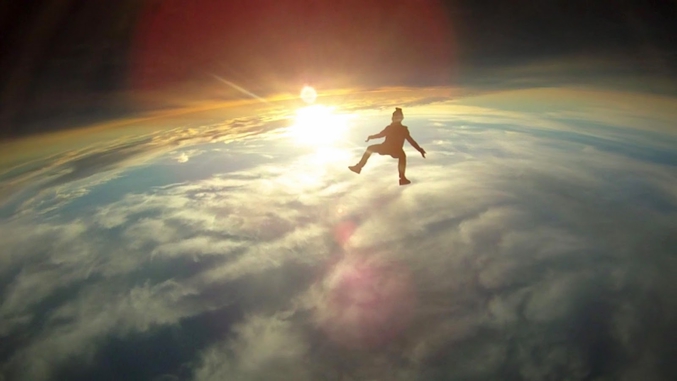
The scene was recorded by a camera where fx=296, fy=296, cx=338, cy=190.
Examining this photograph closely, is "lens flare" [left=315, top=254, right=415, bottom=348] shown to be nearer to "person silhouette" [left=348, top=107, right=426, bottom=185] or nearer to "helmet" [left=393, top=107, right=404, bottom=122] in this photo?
"person silhouette" [left=348, top=107, right=426, bottom=185]

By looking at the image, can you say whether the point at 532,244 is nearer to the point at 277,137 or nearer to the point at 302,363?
the point at 302,363

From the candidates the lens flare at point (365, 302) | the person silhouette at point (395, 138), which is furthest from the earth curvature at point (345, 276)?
the person silhouette at point (395, 138)

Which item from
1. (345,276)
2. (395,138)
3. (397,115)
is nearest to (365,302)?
(345,276)

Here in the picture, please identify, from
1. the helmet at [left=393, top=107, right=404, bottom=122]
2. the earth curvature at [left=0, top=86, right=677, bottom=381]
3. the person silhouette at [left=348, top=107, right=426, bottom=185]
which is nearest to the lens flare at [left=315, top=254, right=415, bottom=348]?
the earth curvature at [left=0, top=86, right=677, bottom=381]

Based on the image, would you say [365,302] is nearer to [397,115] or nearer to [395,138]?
[395,138]

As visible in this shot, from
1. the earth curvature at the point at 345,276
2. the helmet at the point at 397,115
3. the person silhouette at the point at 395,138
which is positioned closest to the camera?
the helmet at the point at 397,115

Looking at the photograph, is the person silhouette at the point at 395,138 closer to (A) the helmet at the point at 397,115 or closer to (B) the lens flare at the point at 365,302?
(A) the helmet at the point at 397,115

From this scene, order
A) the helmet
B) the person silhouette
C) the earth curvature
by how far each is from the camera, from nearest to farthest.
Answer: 1. the helmet
2. the person silhouette
3. the earth curvature

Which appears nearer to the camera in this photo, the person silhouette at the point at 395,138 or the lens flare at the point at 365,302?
the person silhouette at the point at 395,138

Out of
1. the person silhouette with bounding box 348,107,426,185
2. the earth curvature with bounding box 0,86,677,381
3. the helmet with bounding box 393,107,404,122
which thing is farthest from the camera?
the earth curvature with bounding box 0,86,677,381

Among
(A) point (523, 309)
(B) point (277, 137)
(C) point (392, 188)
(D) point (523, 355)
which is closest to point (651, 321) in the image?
(A) point (523, 309)
